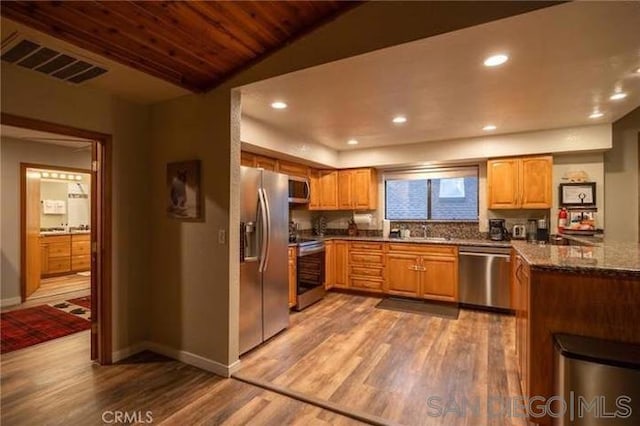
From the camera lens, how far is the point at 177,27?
2.04 metres

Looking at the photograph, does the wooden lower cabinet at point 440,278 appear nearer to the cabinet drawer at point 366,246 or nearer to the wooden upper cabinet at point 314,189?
the cabinet drawer at point 366,246

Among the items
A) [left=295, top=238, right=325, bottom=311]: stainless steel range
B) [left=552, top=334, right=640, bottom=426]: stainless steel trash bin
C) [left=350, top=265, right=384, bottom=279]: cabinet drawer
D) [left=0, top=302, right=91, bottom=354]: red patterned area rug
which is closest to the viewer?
[left=552, top=334, right=640, bottom=426]: stainless steel trash bin

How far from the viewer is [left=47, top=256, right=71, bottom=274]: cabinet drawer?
621 centimetres

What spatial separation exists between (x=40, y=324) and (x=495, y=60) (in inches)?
213

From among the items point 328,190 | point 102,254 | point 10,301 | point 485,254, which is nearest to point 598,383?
point 485,254

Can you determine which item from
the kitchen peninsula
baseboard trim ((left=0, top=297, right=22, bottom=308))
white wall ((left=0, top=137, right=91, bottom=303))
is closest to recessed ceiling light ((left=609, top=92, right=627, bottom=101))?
the kitchen peninsula

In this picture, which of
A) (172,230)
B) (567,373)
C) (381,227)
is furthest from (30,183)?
(567,373)

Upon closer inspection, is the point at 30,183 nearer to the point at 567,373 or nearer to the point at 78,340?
the point at 78,340

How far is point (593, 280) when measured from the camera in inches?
67.5

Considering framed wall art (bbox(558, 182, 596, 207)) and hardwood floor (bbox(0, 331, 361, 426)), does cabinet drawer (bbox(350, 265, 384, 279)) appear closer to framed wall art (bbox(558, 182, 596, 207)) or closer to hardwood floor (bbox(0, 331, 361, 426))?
framed wall art (bbox(558, 182, 596, 207))

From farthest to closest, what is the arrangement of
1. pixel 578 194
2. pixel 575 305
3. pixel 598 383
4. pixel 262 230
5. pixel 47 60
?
pixel 578 194, pixel 262 230, pixel 47 60, pixel 575 305, pixel 598 383

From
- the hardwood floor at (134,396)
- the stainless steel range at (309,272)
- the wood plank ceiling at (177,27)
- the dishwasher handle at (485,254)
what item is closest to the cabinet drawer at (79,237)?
the hardwood floor at (134,396)

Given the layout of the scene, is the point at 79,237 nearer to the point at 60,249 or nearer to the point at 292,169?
the point at 60,249

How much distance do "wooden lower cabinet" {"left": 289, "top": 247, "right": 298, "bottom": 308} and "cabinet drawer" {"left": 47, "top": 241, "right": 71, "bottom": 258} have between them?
541 centimetres
